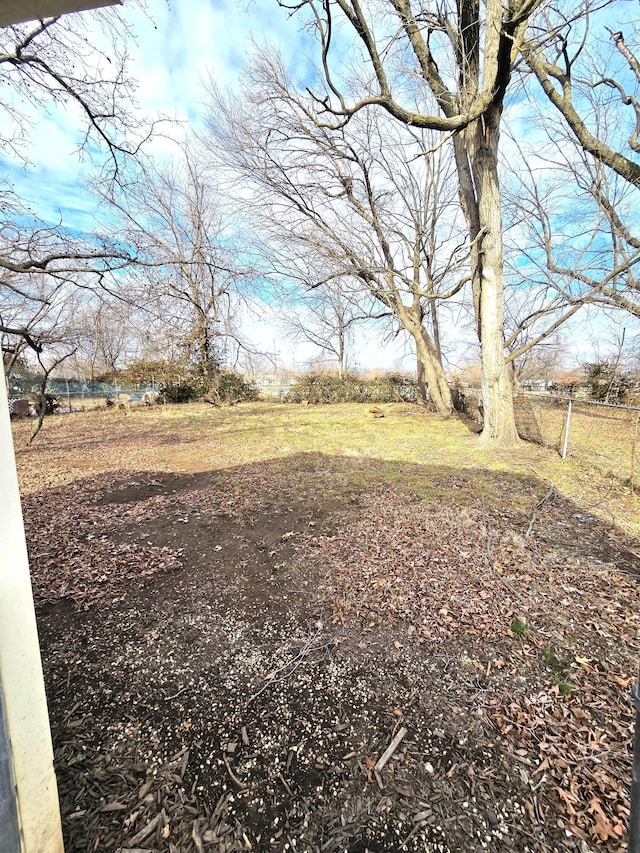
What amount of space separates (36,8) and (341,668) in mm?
2790

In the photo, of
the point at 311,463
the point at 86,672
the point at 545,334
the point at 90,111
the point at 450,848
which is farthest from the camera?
the point at 545,334

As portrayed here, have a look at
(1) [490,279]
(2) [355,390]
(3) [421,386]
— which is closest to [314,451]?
(1) [490,279]

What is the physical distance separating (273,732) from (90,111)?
25.5ft

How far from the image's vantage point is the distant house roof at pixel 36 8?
94 cm

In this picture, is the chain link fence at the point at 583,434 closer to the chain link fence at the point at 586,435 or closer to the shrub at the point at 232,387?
the chain link fence at the point at 586,435

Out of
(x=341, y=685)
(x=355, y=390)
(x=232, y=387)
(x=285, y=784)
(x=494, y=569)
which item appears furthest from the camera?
(x=355, y=390)

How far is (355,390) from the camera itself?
17969 mm

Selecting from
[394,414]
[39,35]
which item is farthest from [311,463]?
[394,414]

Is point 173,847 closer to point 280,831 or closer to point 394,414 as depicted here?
point 280,831

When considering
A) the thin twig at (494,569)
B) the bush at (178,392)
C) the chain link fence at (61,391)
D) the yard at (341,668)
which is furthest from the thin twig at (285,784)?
the bush at (178,392)

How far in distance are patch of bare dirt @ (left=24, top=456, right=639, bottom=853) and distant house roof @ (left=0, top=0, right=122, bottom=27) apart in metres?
2.50

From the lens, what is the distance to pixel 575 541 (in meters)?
3.25

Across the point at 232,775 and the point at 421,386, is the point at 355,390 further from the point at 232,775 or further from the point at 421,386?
the point at 232,775

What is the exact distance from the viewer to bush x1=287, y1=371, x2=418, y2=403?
695 inches
